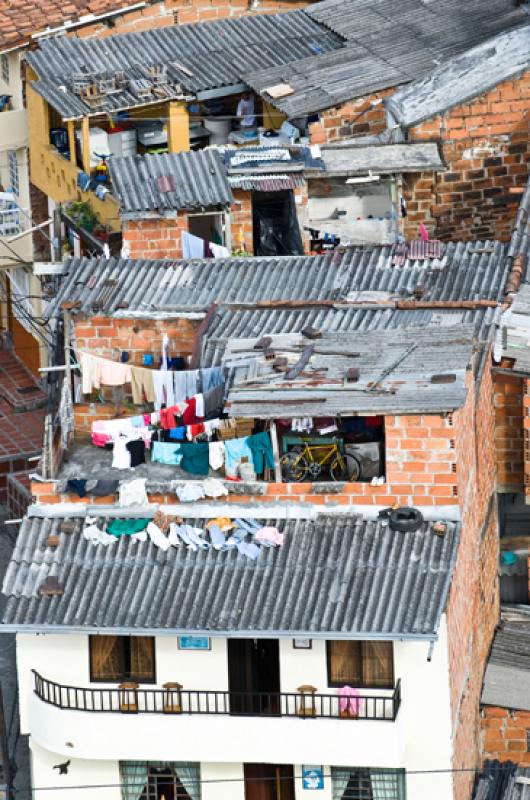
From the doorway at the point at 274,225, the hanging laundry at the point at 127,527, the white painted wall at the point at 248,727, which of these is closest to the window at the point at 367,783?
the white painted wall at the point at 248,727

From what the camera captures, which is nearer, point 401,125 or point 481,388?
point 481,388

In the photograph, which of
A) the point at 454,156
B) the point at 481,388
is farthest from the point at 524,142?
the point at 481,388

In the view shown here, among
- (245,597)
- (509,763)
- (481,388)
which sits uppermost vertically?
(481,388)

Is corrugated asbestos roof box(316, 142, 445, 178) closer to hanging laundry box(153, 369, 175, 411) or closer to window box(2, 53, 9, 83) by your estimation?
hanging laundry box(153, 369, 175, 411)

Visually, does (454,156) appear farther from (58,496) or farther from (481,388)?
(58,496)

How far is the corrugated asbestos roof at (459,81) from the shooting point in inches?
2820

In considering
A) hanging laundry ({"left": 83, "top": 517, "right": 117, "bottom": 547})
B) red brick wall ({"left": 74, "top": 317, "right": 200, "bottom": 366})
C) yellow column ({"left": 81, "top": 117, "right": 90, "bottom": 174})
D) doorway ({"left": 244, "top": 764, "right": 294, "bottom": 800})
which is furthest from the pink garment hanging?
yellow column ({"left": 81, "top": 117, "right": 90, "bottom": 174})

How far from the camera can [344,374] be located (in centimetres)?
5753

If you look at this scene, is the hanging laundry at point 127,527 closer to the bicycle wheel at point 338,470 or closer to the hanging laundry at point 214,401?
the hanging laundry at point 214,401

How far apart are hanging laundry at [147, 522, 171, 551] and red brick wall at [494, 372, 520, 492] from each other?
33.5 ft

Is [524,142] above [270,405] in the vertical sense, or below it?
above

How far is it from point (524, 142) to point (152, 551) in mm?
21084

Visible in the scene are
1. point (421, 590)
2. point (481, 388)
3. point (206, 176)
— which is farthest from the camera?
point (206, 176)

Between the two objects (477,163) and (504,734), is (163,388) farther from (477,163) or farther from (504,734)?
(477,163)
